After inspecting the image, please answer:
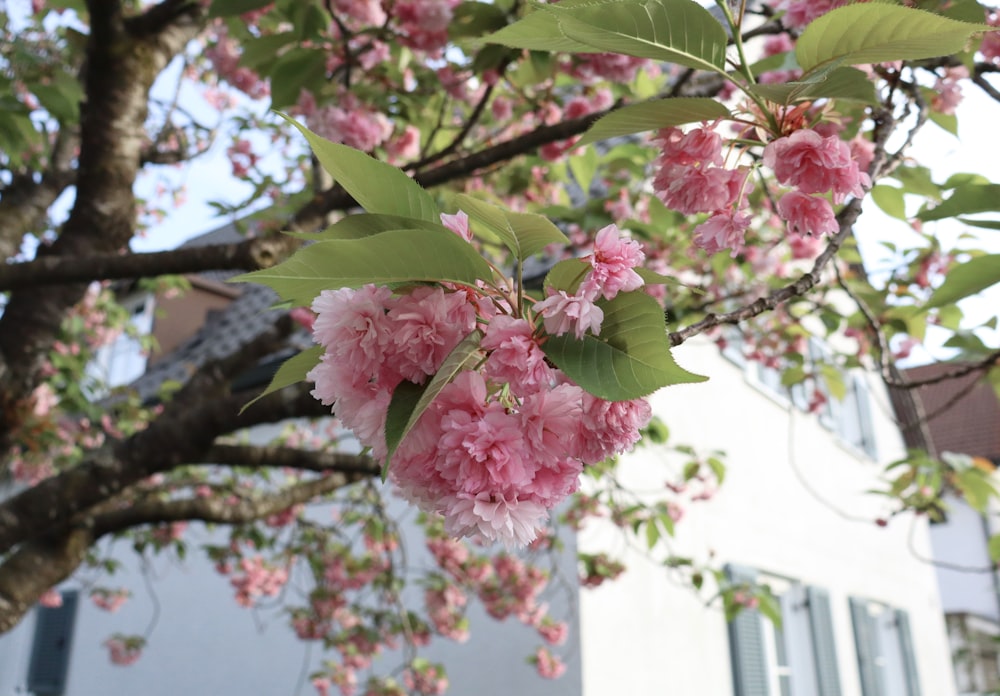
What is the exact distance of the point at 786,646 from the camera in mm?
7934

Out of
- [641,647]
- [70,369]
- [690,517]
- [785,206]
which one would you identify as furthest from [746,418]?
[785,206]

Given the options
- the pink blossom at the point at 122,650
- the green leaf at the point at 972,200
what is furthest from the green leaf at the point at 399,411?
the pink blossom at the point at 122,650

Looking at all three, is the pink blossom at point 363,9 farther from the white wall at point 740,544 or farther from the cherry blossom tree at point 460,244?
the white wall at point 740,544

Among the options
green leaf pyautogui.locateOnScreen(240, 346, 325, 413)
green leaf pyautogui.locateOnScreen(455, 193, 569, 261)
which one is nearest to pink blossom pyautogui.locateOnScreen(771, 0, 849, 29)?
green leaf pyautogui.locateOnScreen(455, 193, 569, 261)

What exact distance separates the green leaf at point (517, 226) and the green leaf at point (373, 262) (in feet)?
0.32

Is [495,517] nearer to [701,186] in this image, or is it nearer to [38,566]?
[701,186]

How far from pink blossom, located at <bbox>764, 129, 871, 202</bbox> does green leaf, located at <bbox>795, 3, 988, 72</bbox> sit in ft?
0.28

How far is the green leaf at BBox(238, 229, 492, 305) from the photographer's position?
702mm

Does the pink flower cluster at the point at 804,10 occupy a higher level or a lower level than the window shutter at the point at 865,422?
lower

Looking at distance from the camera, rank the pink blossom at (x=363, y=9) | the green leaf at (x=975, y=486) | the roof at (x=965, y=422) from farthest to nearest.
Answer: the roof at (x=965, y=422) < the green leaf at (x=975, y=486) < the pink blossom at (x=363, y=9)

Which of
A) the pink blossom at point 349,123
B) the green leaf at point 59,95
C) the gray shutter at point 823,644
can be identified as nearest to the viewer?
the green leaf at point 59,95

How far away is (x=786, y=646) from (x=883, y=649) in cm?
388

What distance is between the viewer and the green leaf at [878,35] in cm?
82

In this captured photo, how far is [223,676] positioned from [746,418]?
546cm
